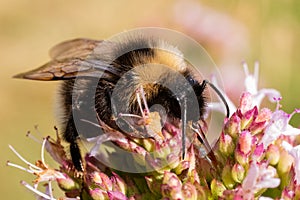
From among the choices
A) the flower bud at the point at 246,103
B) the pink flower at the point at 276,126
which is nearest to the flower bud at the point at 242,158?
the pink flower at the point at 276,126

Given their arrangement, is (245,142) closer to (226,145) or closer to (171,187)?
(226,145)

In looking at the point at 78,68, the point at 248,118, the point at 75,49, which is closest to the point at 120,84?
the point at 78,68

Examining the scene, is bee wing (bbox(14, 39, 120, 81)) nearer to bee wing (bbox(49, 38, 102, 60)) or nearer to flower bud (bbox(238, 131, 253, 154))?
bee wing (bbox(49, 38, 102, 60))

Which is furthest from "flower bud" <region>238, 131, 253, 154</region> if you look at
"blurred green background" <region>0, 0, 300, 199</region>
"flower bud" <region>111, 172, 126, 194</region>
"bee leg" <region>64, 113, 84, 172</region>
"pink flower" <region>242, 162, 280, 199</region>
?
"blurred green background" <region>0, 0, 300, 199</region>

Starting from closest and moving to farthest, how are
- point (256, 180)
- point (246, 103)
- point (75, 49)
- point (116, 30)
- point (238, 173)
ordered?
1. point (256, 180)
2. point (238, 173)
3. point (246, 103)
4. point (75, 49)
5. point (116, 30)

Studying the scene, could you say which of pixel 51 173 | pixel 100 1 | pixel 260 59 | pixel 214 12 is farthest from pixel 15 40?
pixel 51 173

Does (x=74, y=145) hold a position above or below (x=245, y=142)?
below
